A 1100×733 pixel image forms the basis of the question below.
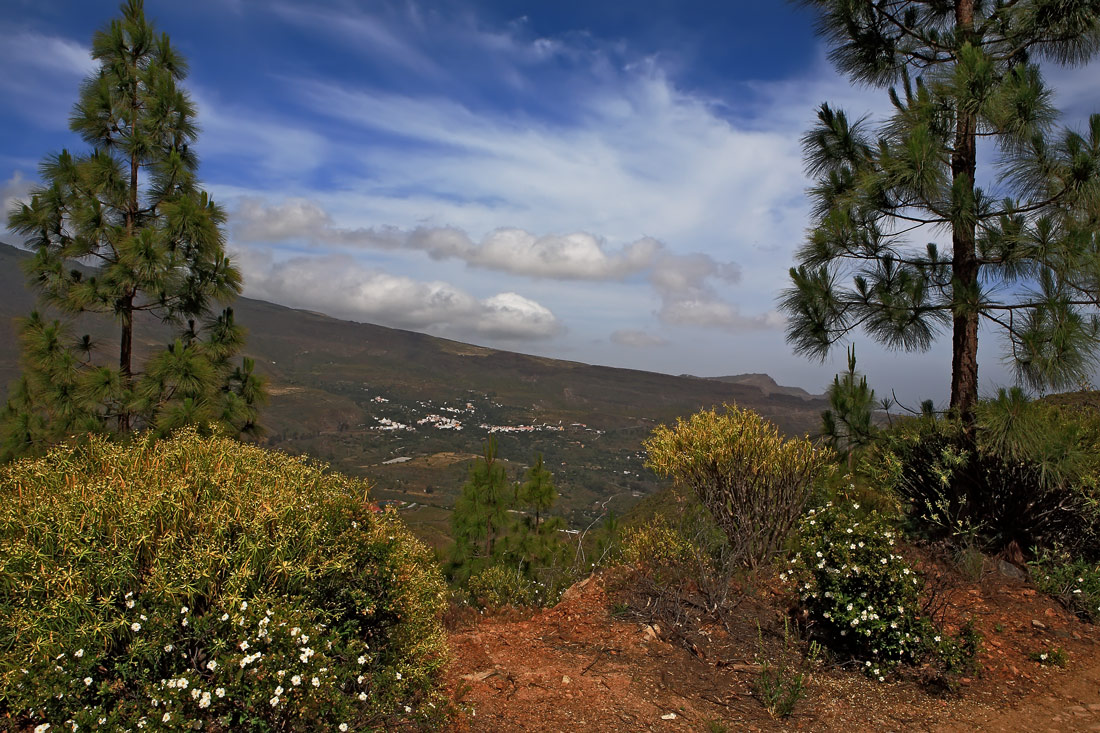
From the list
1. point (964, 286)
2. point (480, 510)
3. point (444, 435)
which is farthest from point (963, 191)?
point (444, 435)

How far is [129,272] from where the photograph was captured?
27.6 ft

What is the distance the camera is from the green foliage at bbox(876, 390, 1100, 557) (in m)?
5.91

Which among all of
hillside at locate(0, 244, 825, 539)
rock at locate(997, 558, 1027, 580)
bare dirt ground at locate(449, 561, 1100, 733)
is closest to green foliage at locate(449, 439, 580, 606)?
bare dirt ground at locate(449, 561, 1100, 733)

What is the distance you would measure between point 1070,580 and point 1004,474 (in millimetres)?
1086

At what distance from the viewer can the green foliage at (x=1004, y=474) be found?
5906mm

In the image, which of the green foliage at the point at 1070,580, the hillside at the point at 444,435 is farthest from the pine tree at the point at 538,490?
the hillside at the point at 444,435

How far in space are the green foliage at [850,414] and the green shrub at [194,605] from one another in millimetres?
5214

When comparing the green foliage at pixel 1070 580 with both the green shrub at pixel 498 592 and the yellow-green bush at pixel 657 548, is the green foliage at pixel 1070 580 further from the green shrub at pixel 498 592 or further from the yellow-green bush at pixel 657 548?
the green shrub at pixel 498 592

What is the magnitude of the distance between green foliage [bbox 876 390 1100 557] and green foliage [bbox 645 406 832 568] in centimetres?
106

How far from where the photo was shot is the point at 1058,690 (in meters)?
4.73

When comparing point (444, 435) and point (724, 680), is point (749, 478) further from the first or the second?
point (444, 435)

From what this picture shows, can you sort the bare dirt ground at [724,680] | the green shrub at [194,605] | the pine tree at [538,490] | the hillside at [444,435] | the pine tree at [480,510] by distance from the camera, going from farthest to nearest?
the hillside at [444,435] → the pine tree at [480,510] → the pine tree at [538,490] → the bare dirt ground at [724,680] → the green shrub at [194,605]

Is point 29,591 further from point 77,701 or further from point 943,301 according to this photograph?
point 943,301

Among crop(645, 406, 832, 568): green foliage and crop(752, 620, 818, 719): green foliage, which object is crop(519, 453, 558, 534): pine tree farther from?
crop(752, 620, 818, 719): green foliage
